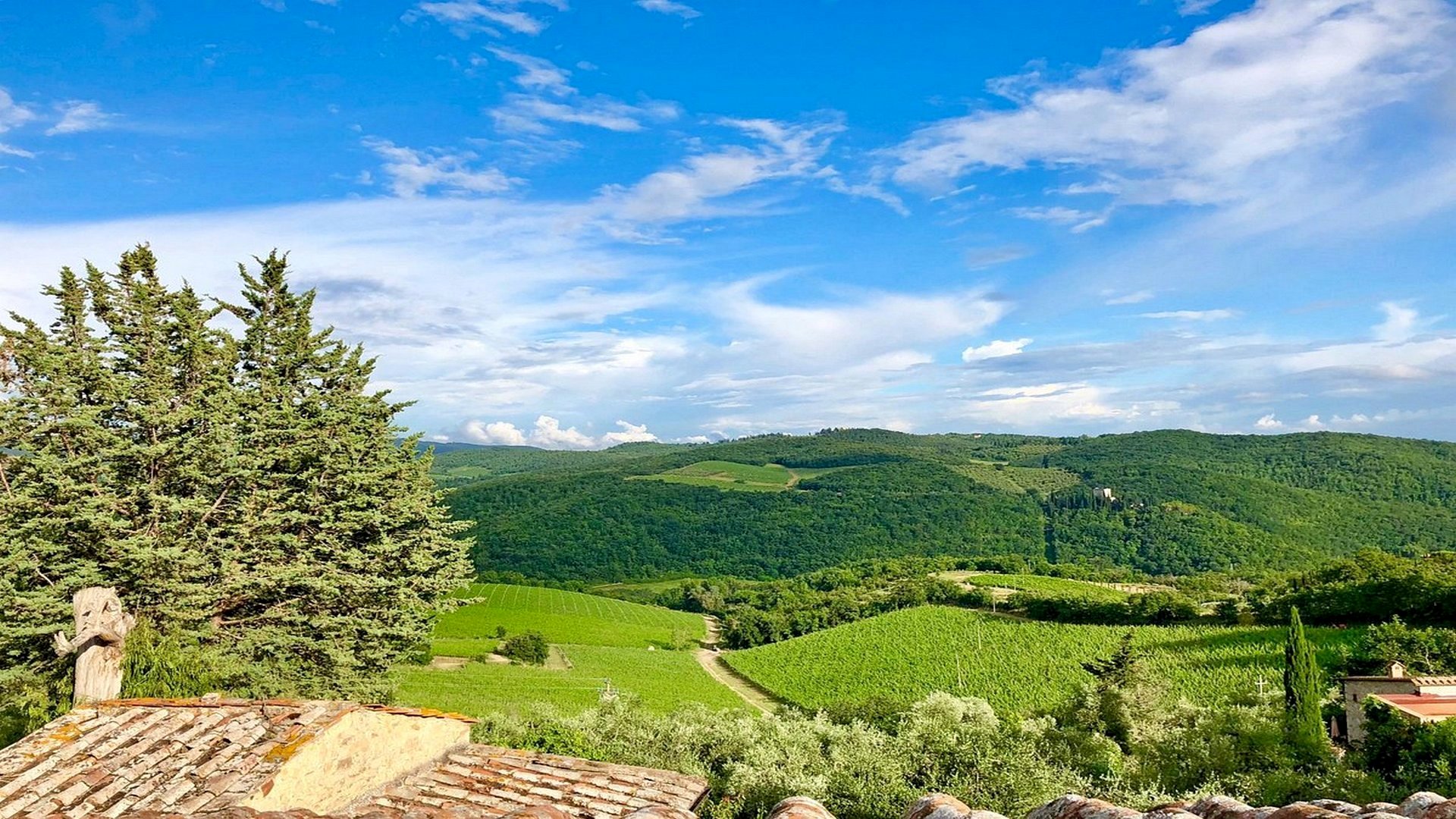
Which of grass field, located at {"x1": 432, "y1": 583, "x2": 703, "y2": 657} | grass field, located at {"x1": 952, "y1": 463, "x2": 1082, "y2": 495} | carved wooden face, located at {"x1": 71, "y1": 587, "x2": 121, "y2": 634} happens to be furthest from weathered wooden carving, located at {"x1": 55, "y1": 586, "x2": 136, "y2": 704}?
grass field, located at {"x1": 952, "y1": 463, "x2": 1082, "y2": 495}

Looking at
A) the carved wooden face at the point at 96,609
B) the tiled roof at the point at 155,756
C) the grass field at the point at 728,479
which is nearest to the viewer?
the tiled roof at the point at 155,756

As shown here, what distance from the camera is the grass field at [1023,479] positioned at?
18012 centimetres

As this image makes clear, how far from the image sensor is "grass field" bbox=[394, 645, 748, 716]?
26.8 meters

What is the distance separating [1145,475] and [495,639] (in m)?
163

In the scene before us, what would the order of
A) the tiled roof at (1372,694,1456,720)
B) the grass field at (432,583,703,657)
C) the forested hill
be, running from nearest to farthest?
the tiled roof at (1372,694,1456,720) < the grass field at (432,583,703,657) < the forested hill

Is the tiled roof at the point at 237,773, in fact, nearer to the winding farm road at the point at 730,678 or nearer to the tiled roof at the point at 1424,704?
the tiled roof at the point at 1424,704

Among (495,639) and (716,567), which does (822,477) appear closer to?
(716,567)

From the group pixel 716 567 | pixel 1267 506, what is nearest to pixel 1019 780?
pixel 716 567

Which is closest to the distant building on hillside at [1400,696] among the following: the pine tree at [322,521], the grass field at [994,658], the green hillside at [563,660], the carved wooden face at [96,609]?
the grass field at [994,658]

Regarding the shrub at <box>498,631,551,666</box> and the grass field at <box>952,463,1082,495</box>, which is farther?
the grass field at <box>952,463,1082,495</box>

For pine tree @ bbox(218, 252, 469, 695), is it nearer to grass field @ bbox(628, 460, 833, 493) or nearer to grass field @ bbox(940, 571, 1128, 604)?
grass field @ bbox(940, 571, 1128, 604)

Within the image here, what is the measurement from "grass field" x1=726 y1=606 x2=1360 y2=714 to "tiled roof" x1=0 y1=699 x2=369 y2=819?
37.2 m

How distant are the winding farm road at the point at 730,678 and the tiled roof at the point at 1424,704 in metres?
28.1

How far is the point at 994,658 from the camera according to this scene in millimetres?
56625
